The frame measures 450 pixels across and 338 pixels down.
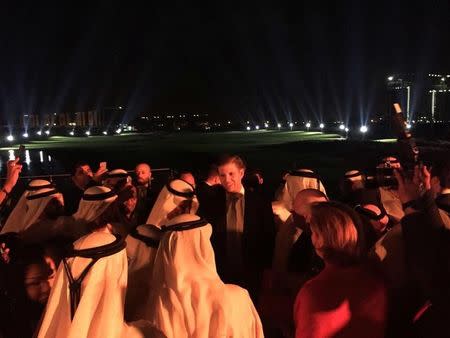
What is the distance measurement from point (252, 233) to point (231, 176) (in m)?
0.56

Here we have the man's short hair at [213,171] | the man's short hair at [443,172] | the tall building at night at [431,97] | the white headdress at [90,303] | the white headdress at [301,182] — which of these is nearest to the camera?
the white headdress at [90,303]

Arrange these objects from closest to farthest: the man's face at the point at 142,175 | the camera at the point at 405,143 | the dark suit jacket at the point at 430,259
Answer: the dark suit jacket at the point at 430,259
the camera at the point at 405,143
the man's face at the point at 142,175

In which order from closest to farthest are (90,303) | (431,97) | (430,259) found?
(90,303) < (430,259) < (431,97)

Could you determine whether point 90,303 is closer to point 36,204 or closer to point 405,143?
point 405,143

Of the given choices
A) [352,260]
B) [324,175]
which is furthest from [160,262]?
[324,175]

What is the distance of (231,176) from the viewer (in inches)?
157

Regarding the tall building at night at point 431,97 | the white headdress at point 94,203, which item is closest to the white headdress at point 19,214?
the white headdress at point 94,203

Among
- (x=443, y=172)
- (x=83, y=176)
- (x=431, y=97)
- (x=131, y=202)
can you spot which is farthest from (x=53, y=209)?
(x=431, y=97)

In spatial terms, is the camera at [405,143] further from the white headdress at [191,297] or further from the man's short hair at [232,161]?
the man's short hair at [232,161]

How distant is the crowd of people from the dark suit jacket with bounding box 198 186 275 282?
0.18 metres

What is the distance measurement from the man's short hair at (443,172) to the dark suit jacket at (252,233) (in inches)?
57.2

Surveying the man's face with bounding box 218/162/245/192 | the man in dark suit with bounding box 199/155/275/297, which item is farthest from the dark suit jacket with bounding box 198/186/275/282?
the man's face with bounding box 218/162/245/192

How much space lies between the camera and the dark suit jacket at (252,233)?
12.4 feet

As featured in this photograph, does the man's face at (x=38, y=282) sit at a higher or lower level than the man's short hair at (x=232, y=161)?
lower
